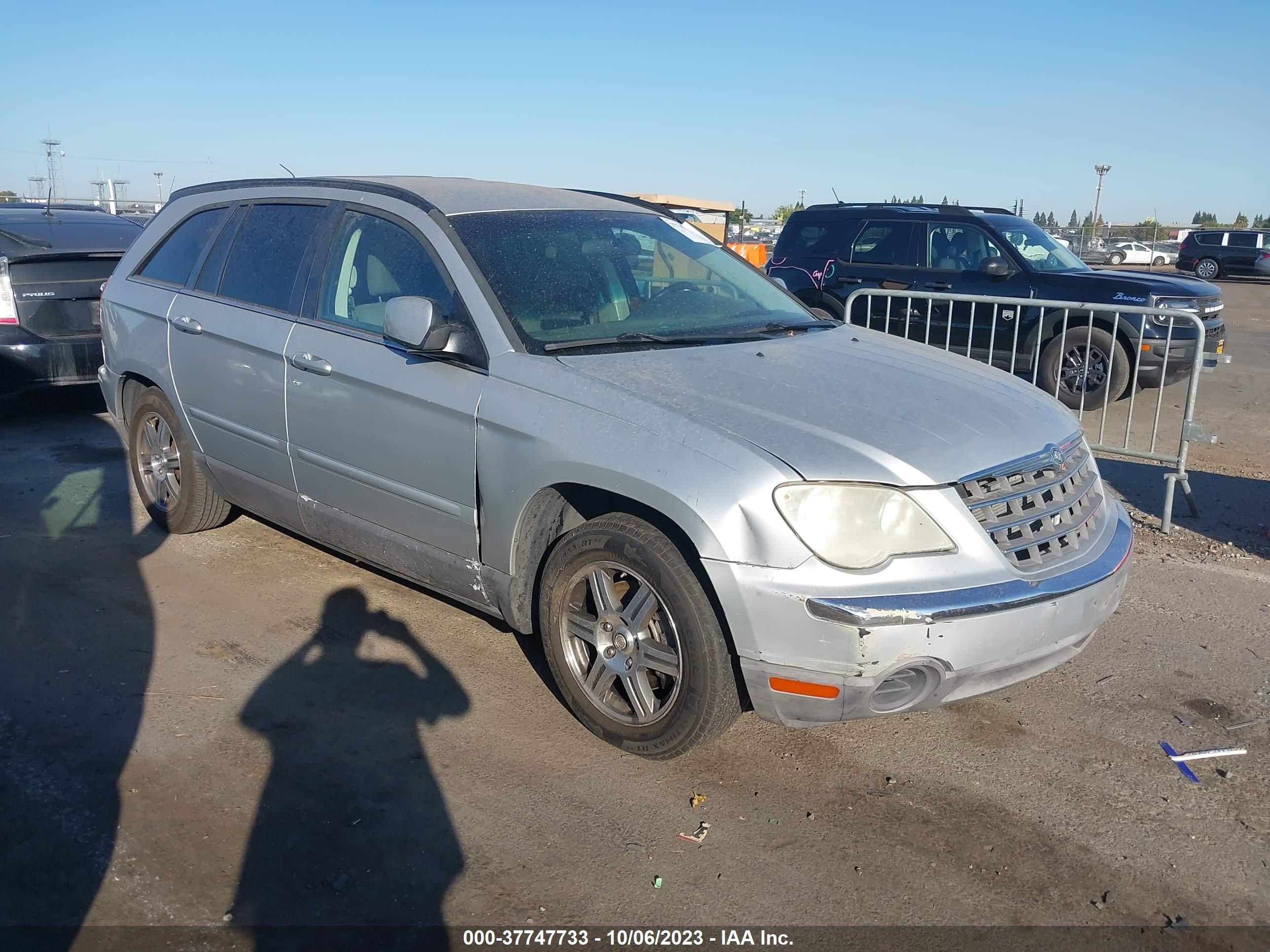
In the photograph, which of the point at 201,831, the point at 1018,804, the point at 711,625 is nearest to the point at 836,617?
the point at 711,625

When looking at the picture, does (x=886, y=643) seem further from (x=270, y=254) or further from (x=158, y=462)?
(x=158, y=462)

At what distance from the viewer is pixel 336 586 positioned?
5.10 meters

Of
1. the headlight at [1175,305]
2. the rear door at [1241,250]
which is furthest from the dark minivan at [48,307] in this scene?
the rear door at [1241,250]

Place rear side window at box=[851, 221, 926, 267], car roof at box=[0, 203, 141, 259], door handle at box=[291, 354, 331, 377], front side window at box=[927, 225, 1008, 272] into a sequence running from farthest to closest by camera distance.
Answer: rear side window at box=[851, 221, 926, 267] → front side window at box=[927, 225, 1008, 272] → car roof at box=[0, 203, 141, 259] → door handle at box=[291, 354, 331, 377]

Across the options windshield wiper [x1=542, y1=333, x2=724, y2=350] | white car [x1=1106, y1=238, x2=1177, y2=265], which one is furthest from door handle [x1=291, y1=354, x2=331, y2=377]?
white car [x1=1106, y1=238, x2=1177, y2=265]

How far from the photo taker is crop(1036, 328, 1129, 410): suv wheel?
944 cm

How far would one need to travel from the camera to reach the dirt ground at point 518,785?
9.43 ft

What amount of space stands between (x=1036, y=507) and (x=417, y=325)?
216cm

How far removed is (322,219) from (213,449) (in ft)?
4.25

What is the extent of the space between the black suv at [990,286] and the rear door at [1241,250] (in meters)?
25.1

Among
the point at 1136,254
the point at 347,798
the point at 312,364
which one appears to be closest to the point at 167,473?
the point at 312,364

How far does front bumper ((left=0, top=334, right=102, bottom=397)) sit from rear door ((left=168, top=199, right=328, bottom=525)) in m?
3.08

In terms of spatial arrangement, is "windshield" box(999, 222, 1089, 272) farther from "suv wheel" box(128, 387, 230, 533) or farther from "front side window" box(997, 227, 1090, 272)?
"suv wheel" box(128, 387, 230, 533)

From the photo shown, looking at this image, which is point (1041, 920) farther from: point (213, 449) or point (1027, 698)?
point (213, 449)
